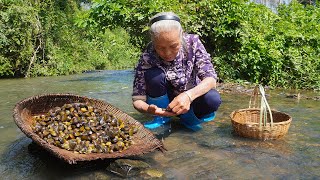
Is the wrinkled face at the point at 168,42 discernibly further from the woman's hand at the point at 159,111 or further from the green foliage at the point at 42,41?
the green foliage at the point at 42,41

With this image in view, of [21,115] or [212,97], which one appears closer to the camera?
[21,115]

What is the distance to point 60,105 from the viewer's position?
3.09m

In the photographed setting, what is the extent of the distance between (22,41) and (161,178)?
924cm

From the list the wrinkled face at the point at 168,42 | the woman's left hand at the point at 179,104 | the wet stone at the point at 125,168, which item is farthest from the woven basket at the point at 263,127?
the wet stone at the point at 125,168

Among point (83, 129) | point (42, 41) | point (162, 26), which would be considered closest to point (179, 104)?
point (162, 26)

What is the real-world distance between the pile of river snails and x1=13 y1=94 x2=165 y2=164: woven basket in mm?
63

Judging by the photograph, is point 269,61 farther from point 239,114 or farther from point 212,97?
point 212,97

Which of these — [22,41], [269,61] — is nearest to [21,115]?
[269,61]

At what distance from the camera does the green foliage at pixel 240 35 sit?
20.4 feet

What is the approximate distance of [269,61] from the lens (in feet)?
20.3

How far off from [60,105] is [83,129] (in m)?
0.60

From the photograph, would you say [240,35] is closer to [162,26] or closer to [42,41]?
[162,26]

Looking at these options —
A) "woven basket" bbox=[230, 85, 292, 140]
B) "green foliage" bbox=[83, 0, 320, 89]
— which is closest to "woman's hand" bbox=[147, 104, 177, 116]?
"woven basket" bbox=[230, 85, 292, 140]

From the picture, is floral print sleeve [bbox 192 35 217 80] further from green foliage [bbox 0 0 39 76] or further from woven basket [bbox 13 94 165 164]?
green foliage [bbox 0 0 39 76]
